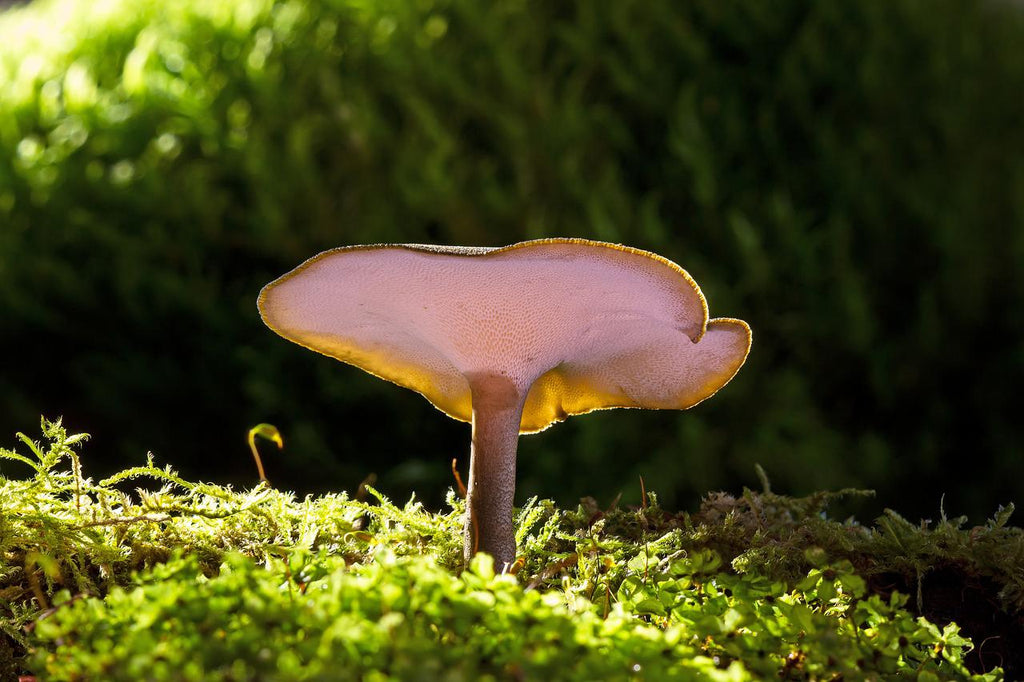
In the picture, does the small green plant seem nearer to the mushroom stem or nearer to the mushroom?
the mushroom stem

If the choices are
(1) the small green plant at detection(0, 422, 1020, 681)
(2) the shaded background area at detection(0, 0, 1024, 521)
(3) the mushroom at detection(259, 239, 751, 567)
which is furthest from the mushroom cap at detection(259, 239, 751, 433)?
(2) the shaded background area at detection(0, 0, 1024, 521)

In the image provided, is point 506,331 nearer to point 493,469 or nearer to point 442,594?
point 493,469

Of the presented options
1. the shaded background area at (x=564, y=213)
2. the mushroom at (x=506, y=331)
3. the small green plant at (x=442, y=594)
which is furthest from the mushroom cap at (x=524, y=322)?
the shaded background area at (x=564, y=213)

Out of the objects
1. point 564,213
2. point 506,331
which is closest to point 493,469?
point 506,331

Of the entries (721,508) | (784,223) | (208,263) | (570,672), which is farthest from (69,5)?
(570,672)

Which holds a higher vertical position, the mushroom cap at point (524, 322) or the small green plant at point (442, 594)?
the mushroom cap at point (524, 322)

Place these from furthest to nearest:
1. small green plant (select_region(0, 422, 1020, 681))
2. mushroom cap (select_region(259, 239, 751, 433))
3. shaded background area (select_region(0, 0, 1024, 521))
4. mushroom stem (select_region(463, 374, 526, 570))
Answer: shaded background area (select_region(0, 0, 1024, 521)) < mushroom stem (select_region(463, 374, 526, 570)) < mushroom cap (select_region(259, 239, 751, 433)) < small green plant (select_region(0, 422, 1020, 681))

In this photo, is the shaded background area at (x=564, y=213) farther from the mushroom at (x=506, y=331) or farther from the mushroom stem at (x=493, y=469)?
the mushroom stem at (x=493, y=469)
